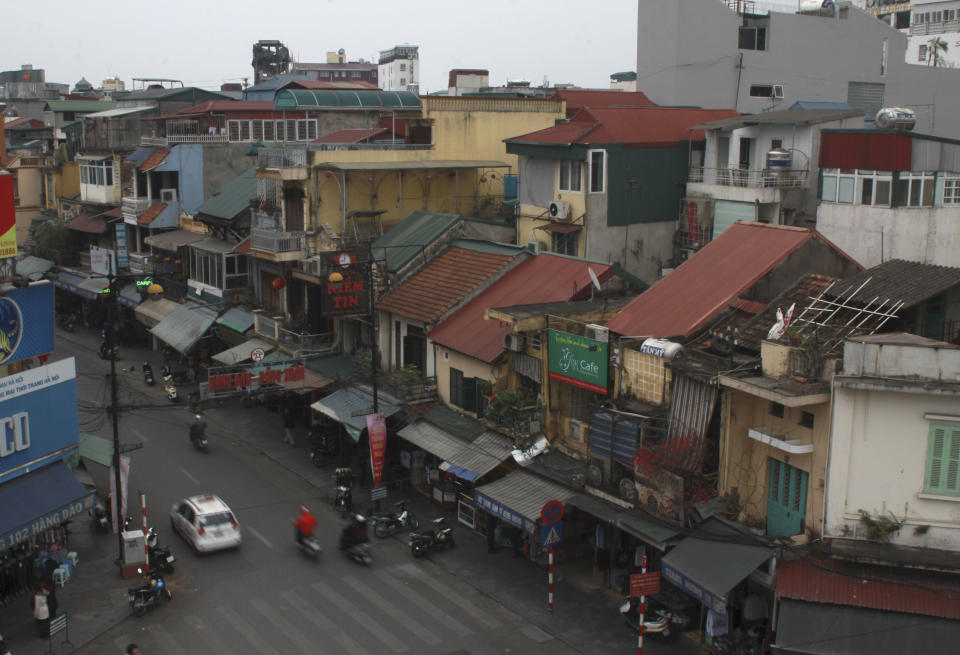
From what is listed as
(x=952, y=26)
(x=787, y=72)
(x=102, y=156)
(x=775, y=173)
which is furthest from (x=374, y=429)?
(x=952, y=26)

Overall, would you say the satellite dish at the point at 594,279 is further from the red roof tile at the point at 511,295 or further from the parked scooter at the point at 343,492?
the parked scooter at the point at 343,492

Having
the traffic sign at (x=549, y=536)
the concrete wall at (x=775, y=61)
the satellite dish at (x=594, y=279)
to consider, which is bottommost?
the traffic sign at (x=549, y=536)

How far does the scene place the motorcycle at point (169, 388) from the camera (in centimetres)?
4144

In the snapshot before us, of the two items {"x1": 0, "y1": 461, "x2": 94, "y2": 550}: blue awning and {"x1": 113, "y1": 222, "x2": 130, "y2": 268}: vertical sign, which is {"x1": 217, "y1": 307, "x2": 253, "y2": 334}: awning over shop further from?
{"x1": 0, "y1": 461, "x2": 94, "y2": 550}: blue awning

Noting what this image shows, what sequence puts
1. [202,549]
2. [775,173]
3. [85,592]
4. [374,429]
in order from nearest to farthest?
[85,592] < [202,549] < [374,429] < [775,173]

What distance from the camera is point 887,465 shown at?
59.3 ft

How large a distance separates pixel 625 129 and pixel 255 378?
15699 mm

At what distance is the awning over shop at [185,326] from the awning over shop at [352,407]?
10.6 meters

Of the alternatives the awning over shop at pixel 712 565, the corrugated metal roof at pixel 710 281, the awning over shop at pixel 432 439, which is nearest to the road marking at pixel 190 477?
the awning over shop at pixel 432 439

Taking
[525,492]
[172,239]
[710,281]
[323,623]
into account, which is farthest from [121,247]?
[710,281]

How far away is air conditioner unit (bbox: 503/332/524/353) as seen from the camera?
86.7ft

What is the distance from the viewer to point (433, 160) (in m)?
40.1

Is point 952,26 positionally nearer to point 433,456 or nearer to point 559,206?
point 559,206

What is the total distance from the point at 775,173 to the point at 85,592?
80.7ft
